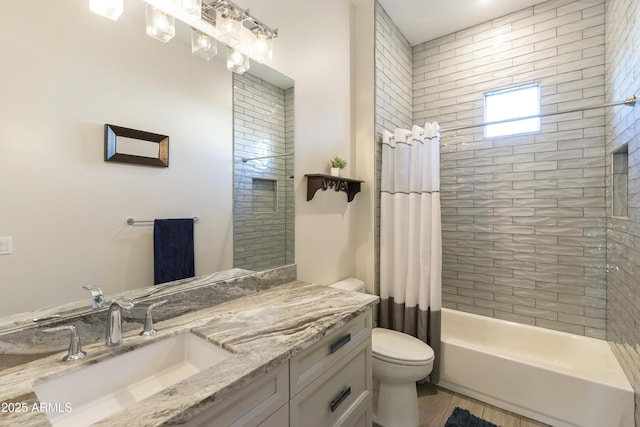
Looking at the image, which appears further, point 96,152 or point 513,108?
point 513,108

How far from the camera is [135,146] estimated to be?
107 centimetres

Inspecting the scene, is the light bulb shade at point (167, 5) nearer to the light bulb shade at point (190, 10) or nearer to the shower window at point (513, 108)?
the light bulb shade at point (190, 10)

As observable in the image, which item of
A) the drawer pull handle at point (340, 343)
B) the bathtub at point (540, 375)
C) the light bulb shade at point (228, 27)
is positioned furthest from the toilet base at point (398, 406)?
the light bulb shade at point (228, 27)

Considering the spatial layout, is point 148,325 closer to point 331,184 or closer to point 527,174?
point 331,184

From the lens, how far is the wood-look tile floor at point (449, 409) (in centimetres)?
182

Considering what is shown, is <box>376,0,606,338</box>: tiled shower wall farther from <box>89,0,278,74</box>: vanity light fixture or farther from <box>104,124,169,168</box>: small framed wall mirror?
<box>104,124,169,168</box>: small framed wall mirror

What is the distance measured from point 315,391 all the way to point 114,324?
724 mm

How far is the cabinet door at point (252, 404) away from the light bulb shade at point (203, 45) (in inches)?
51.4

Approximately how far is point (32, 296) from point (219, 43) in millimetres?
1227

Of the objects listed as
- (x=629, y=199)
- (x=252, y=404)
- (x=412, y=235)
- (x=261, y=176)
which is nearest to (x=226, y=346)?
(x=252, y=404)

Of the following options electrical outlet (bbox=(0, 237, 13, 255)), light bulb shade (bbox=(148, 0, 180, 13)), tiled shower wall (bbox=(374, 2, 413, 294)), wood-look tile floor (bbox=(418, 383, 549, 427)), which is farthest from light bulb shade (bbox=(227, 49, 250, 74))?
wood-look tile floor (bbox=(418, 383, 549, 427))

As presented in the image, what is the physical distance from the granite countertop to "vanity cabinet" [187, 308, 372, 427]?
49mm

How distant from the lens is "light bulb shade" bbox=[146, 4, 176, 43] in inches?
43.3

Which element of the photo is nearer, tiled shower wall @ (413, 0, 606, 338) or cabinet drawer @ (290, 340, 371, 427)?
cabinet drawer @ (290, 340, 371, 427)
